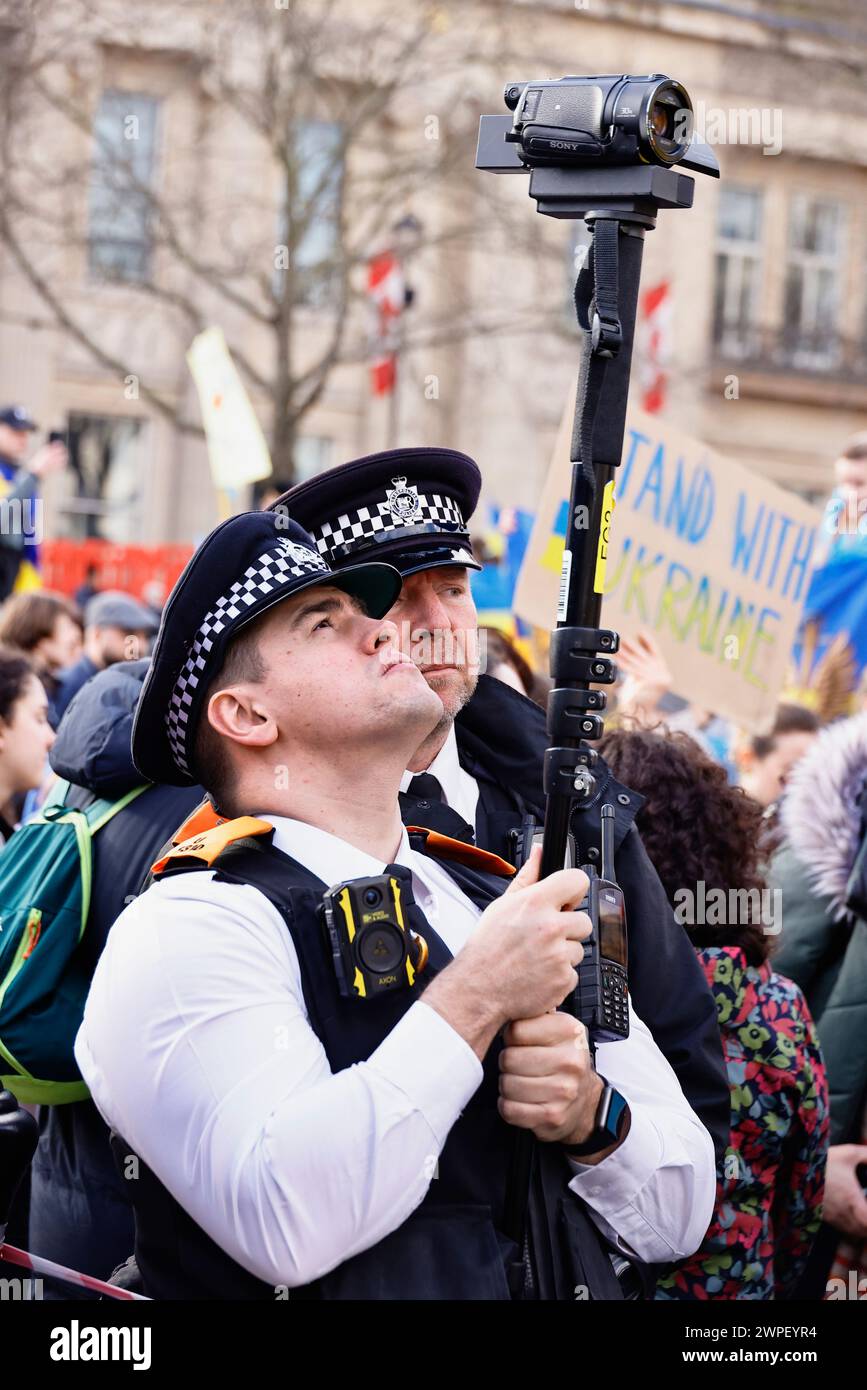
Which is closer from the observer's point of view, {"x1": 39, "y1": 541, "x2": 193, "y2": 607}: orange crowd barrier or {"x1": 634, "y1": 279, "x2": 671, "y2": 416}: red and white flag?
{"x1": 39, "y1": 541, "x2": 193, "y2": 607}: orange crowd barrier

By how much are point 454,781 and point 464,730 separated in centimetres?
14

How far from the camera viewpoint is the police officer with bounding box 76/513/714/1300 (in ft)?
6.23

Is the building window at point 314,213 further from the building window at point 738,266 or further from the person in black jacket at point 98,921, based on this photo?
the person in black jacket at point 98,921

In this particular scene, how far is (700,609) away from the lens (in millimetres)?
5418

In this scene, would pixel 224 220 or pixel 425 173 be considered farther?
pixel 224 220

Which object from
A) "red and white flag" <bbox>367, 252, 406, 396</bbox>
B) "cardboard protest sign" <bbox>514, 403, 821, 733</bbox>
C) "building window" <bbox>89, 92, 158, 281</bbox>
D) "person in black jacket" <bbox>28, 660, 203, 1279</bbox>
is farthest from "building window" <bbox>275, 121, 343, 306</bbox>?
"person in black jacket" <bbox>28, 660, 203, 1279</bbox>

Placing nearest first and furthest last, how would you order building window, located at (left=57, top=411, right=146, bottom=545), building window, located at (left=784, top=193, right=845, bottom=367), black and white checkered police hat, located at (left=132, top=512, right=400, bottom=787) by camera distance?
black and white checkered police hat, located at (left=132, top=512, right=400, bottom=787)
building window, located at (left=57, top=411, right=146, bottom=545)
building window, located at (left=784, top=193, right=845, bottom=367)

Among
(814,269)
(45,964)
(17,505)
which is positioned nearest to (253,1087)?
(45,964)

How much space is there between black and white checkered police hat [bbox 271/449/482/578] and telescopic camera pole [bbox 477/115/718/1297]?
878 mm

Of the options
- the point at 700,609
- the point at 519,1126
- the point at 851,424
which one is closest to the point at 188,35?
the point at 851,424

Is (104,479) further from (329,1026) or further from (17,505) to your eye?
(329,1026)

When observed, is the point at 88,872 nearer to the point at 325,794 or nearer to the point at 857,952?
the point at 325,794

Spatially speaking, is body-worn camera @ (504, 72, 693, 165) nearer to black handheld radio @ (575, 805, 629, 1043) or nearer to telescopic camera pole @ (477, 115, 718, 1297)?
telescopic camera pole @ (477, 115, 718, 1297)
